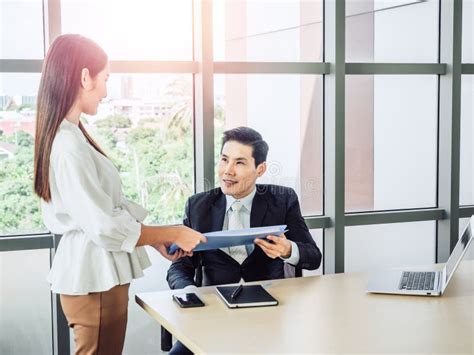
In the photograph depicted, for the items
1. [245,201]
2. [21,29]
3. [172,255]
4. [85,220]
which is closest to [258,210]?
[245,201]

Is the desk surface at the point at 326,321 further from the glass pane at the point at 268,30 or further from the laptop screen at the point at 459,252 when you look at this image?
the glass pane at the point at 268,30

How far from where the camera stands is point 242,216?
10.5ft

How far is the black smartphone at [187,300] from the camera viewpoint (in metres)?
2.50

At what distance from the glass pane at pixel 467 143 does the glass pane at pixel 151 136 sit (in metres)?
1.90

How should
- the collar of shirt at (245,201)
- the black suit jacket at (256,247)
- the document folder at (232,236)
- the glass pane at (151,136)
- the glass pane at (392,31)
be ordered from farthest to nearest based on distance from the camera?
the glass pane at (392,31) → the glass pane at (151,136) → the collar of shirt at (245,201) → the black suit jacket at (256,247) → the document folder at (232,236)

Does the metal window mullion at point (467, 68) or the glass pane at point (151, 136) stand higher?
the metal window mullion at point (467, 68)

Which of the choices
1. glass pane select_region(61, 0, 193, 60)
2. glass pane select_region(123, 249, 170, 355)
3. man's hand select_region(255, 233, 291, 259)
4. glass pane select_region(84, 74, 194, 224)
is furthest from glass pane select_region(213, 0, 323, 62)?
man's hand select_region(255, 233, 291, 259)

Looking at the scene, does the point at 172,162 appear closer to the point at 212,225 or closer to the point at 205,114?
the point at 205,114

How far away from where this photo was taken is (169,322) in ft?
7.65

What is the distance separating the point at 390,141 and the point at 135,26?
1.79 m

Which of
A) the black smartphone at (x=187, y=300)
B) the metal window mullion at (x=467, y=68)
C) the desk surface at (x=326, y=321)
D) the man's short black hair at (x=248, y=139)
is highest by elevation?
the metal window mullion at (x=467, y=68)

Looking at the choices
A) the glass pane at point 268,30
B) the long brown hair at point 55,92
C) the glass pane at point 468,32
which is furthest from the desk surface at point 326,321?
the glass pane at point 468,32

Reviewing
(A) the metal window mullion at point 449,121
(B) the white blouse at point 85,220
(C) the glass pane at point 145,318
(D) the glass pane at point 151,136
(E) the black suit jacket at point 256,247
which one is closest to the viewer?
(B) the white blouse at point 85,220

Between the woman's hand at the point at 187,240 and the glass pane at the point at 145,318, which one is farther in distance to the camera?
the glass pane at the point at 145,318
